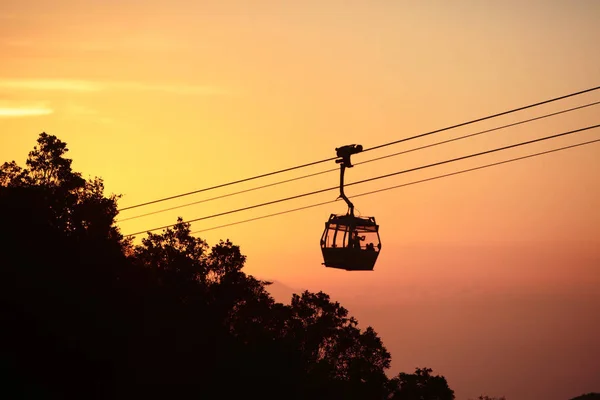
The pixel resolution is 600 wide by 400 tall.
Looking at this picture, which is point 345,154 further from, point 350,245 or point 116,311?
point 116,311

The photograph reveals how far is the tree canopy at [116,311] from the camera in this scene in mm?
51969

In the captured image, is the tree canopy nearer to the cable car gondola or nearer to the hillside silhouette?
the hillside silhouette

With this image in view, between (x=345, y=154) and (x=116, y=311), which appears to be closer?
(x=345, y=154)

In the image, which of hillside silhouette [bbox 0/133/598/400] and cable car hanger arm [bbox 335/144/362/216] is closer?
cable car hanger arm [bbox 335/144/362/216]

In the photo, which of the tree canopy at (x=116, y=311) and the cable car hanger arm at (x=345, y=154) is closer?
the cable car hanger arm at (x=345, y=154)

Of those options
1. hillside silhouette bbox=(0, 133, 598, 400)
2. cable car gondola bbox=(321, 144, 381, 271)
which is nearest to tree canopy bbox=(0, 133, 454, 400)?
hillside silhouette bbox=(0, 133, 598, 400)

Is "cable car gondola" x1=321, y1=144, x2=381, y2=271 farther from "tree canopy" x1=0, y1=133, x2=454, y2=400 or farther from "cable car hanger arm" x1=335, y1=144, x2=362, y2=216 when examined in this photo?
"tree canopy" x1=0, y1=133, x2=454, y2=400

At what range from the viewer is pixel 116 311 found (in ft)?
180

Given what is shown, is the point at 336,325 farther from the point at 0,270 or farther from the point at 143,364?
the point at 0,270

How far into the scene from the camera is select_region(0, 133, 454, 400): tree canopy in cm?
5197

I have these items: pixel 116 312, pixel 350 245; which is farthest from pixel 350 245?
pixel 116 312

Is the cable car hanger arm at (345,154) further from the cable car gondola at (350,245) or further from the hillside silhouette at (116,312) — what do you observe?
the hillside silhouette at (116,312)

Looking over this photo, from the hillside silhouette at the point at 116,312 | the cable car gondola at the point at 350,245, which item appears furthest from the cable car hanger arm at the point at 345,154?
the hillside silhouette at the point at 116,312

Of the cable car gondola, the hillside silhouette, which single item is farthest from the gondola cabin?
the hillside silhouette
